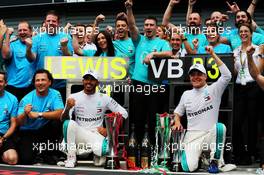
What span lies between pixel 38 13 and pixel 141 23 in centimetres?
373

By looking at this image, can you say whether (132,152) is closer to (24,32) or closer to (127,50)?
(127,50)

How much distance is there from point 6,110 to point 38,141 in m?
0.62

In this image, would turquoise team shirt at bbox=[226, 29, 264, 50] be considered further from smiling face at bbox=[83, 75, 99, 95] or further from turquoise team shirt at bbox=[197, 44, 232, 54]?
smiling face at bbox=[83, 75, 99, 95]

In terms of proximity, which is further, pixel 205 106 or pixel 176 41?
pixel 176 41

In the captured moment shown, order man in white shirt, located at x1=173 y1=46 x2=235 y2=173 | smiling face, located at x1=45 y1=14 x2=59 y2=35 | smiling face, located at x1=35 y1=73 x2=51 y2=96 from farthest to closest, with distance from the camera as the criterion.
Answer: smiling face, located at x1=45 y1=14 x2=59 y2=35 → smiling face, located at x1=35 y1=73 x2=51 y2=96 → man in white shirt, located at x1=173 y1=46 x2=235 y2=173

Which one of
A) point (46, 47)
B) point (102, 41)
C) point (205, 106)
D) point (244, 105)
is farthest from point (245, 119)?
point (46, 47)

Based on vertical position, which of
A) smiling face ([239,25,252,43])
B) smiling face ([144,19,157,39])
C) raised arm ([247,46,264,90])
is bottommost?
raised arm ([247,46,264,90])

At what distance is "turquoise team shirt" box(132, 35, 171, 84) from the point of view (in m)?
6.39

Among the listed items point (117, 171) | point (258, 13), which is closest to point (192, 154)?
point (117, 171)

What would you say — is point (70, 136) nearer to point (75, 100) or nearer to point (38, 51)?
point (75, 100)

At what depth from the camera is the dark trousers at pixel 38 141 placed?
241 inches

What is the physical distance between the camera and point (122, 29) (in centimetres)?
663
